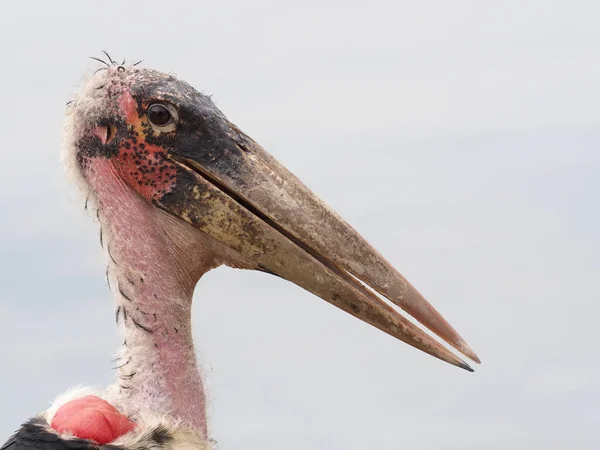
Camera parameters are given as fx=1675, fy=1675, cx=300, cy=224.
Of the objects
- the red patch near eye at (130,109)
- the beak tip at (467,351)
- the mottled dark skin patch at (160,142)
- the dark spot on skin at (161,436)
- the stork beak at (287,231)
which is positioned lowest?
the dark spot on skin at (161,436)

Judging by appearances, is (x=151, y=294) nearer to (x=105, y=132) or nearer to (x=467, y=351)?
(x=105, y=132)

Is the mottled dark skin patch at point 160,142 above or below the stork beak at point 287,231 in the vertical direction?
above

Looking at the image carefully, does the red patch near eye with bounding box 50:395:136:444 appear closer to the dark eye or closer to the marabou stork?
the marabou stork

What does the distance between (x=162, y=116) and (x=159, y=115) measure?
0.06ft

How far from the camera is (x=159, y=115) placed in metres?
9.05

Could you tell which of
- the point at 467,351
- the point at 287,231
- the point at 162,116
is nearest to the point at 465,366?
the point at 467,351

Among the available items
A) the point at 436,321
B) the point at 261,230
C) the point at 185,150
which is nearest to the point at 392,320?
the point at 436,321

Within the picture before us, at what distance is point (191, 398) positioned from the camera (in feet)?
29.5

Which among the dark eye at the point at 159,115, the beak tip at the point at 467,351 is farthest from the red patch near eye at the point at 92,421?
the beak tip at the point at 467,351

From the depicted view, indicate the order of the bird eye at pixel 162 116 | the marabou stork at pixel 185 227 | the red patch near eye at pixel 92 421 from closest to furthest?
A: the red patch near eye at pixel 92 421 → the marabou stork at pixel 185 227 → the bird eye at pixel 162 116

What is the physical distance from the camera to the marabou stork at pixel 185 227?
8945 mm

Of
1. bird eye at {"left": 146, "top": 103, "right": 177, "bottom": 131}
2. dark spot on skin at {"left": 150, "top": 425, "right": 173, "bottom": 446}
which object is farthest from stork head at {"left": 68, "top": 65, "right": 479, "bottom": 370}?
dark spot on skin at {"left": 150, "top": 425, "right": 173, "bottom": 446}

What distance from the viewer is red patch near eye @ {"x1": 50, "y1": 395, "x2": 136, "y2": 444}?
850 cm

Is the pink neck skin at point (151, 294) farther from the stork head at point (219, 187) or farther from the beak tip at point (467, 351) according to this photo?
the beak tip at point (467, 351)
